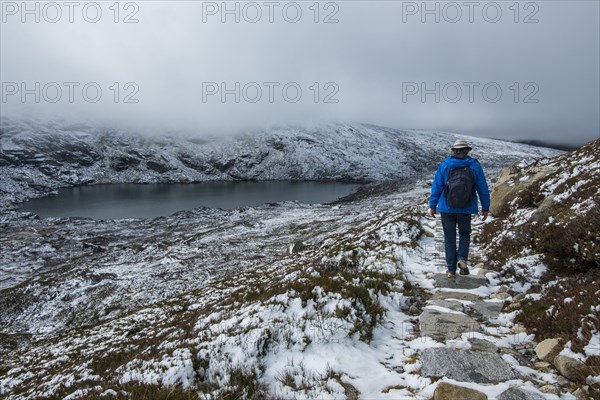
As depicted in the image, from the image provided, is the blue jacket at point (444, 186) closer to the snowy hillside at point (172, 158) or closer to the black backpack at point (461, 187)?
Result: the black backpack at point (461, 187)

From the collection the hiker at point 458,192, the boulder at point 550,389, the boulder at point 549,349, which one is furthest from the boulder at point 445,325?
the hiker at point 458,192

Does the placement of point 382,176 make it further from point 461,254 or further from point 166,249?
point 461,254

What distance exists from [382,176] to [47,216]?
126 meters

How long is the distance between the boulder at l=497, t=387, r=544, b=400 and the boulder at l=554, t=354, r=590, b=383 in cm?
62

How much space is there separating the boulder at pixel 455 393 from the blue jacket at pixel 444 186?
5.07 m

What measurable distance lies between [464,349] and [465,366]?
23.4 inches

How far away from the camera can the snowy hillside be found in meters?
137

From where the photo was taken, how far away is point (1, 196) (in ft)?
328

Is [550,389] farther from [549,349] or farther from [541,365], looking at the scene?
[549,349]

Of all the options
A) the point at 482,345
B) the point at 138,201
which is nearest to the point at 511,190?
the point at 482,345

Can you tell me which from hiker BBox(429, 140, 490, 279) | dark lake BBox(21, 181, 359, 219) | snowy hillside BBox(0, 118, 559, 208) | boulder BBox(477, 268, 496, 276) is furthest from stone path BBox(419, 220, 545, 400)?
snowy hillside BBox(0, 118, 559, 208)

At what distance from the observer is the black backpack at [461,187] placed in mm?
8328

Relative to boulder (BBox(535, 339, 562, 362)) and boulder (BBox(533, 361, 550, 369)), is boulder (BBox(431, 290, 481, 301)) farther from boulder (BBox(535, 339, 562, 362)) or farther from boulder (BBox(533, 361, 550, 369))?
boulder (BBox(533, 361, 550, 369))

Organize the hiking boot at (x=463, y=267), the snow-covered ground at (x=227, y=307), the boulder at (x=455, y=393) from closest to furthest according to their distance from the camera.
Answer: the boulder at (x=455, y=393)
the snow-covered ground at (x=227, y=307)
the hiking boot at (x=463, y=267)
